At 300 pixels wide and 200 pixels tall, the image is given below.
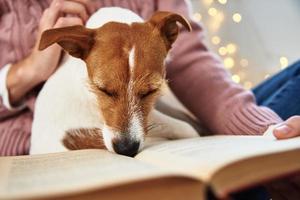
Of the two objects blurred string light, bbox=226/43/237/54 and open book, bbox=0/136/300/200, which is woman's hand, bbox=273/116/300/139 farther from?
blurred string light, bbox=226/43/237/54

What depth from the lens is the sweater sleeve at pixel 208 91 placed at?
108cm

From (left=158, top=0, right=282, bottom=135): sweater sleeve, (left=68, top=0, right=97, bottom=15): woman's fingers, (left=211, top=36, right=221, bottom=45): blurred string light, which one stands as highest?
(left=68, top=0, right=97, bottom=15): woman's fingers

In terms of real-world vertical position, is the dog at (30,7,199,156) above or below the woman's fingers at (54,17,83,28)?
below

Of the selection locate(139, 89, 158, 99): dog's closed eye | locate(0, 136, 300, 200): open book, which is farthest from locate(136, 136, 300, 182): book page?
locate(139, 89, 158, 99): dog's closed eye

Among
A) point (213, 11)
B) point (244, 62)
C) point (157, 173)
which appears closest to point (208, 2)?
point (213, 11)

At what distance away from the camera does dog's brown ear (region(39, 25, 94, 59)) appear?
87 cm

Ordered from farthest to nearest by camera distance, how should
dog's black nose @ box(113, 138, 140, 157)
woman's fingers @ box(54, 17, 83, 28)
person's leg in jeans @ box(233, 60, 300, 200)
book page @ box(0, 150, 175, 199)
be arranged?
1. person's leg in jeans @ box(233, 60, 300, 200)
2. woman's fingers @ box(54, 17, 83, 28)
3. dog's black nose @ box(113, 138, 140, 157)
4. book page @ box(0, 150, 175, 199)

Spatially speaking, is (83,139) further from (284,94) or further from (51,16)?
(284,94)

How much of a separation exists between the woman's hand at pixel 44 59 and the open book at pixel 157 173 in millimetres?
357

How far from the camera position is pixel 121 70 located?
866 mm

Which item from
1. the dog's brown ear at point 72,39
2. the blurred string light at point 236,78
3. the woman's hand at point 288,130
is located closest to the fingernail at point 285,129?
the woman's hand at point 288,130

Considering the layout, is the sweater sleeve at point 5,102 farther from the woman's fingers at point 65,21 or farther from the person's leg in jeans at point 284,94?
the person's leg in jeans at point 284,94

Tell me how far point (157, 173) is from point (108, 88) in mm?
342

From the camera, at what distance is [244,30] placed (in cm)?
179
